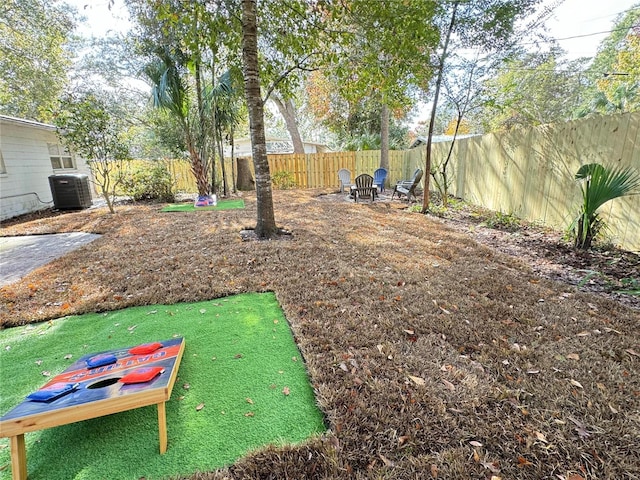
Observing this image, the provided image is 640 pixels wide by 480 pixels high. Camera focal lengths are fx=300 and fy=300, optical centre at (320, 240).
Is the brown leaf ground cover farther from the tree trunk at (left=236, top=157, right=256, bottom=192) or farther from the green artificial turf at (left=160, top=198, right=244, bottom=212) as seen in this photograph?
the tree trunk at (left=236, top=157, right=256, bottom=192)

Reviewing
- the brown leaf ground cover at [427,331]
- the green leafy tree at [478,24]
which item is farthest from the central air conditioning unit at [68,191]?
the green leafy tree at [478,24]

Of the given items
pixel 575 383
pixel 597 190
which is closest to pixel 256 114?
pixel 575 383

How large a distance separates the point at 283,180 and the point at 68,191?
7.04 metres

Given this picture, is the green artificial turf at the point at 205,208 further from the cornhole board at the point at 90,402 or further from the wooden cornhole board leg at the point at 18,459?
the wooden cornhole board leg at the point at 18,459

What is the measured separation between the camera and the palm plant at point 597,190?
3543 millimetres

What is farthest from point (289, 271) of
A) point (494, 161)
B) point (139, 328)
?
point (494, 161)

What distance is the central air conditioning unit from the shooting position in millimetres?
8039

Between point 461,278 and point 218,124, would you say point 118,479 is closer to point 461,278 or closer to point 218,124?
point 461,278

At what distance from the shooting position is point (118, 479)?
127 centimetres

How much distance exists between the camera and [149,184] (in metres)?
9.65

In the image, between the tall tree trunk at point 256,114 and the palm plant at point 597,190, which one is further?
the tall tree trunk at point 256,114

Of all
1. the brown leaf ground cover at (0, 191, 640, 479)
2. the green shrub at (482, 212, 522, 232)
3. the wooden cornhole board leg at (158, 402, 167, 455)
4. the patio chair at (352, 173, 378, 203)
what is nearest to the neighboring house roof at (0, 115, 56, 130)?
the brown leaf ground cover at (0, 191, 640, 479)

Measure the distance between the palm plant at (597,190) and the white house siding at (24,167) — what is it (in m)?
11.4

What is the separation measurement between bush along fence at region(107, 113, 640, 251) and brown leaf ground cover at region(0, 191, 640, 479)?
498 mm
